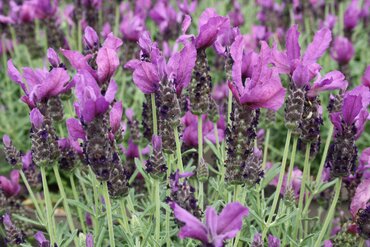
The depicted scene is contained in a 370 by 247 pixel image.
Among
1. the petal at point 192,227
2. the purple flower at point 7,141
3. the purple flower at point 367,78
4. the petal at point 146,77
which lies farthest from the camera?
the purple flower at point 7,141

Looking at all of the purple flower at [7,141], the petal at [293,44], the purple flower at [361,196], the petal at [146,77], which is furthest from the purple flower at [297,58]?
the purple flower at [7,141]

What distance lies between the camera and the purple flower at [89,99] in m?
1.67

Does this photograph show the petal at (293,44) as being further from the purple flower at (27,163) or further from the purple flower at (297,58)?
the purple flower at (27,163)

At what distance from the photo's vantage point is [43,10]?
4.03m

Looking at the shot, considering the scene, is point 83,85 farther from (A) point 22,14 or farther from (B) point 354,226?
(A) point 22,14

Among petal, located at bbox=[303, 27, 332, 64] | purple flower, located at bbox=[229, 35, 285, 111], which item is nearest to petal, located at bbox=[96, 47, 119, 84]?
purple flower, located at bbox=[229, 35, 285, 111]

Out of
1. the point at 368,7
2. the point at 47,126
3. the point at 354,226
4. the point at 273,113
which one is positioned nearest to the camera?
the point at 47,126

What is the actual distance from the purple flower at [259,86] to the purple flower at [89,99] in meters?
0.40

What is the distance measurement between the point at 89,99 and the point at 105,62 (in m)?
0.37

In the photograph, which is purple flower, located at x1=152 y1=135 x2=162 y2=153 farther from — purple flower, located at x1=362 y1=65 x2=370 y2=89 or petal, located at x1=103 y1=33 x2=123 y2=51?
purple flower, located at x1=362 y1=65 x2=370 y2=89

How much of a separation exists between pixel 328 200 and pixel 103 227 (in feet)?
4.01

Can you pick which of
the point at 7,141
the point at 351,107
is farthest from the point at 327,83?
the point at 7,141

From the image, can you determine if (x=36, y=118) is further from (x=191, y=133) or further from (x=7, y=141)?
(x=191, y=133)

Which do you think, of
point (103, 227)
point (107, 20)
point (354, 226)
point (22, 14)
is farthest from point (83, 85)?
point (107, 20)
